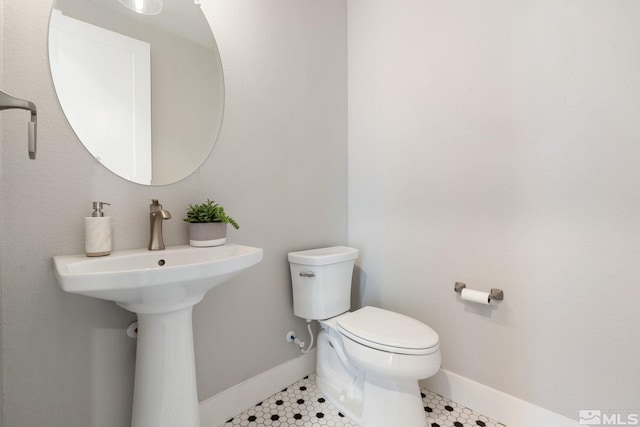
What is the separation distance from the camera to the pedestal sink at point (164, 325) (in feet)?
2.61

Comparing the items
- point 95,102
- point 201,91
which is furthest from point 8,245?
point 201,91

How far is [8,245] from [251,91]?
1.04 m

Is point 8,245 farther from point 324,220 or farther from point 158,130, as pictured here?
point 324,220

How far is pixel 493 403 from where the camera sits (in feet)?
4.15

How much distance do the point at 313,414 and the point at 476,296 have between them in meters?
0.92

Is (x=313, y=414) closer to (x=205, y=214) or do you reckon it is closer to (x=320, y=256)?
(x=320, y=256)

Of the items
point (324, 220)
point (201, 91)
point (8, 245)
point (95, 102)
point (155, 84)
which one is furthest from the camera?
point (324, 220)

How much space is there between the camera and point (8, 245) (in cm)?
82

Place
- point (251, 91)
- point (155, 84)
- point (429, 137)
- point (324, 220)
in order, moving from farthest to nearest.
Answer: point (324, 220) < point (429, 137) < point (251, 91) < point (155, 84)

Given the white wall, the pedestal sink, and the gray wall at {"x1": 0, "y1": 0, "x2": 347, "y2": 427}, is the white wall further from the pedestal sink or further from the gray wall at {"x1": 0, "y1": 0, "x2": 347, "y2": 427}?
the pedestal sink

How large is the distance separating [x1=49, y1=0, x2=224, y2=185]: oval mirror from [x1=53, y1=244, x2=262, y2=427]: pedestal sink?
33cm

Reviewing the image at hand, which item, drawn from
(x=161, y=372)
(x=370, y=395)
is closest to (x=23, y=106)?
(x=161, y=372)

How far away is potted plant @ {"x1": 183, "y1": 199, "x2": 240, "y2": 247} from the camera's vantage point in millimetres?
1080

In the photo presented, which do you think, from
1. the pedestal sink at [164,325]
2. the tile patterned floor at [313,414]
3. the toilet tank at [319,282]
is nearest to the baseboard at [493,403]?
the tile patterned floor at [313,414]
